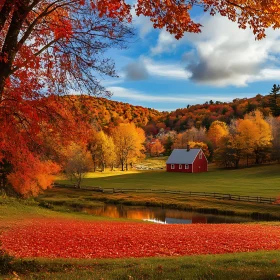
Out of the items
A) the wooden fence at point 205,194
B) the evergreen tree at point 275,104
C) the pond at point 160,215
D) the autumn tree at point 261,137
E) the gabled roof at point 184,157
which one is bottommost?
the pond at point 160,215

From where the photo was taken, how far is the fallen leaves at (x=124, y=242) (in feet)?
43.0

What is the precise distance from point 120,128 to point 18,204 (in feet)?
188

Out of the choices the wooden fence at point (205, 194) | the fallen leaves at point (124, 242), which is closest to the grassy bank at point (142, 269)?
the fallen leaves at point (124, 242)

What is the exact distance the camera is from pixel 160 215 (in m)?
36.0

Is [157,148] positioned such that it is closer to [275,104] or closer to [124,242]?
[275,104]

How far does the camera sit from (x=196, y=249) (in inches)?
539

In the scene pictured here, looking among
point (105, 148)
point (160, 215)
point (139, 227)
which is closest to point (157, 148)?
point (105, 148)

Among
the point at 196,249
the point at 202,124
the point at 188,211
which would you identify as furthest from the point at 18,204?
the point at 202,124

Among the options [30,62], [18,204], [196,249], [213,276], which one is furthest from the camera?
[18,204]

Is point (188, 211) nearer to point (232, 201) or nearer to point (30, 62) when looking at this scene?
point (232, 201)

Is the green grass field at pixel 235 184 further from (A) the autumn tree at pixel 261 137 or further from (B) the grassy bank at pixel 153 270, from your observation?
(B) the grassy bank at pixel 153 270

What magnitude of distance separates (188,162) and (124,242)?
66541 mm

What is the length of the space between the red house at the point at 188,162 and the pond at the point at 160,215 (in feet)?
135

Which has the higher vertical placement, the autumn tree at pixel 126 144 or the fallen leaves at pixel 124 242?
the autumn tree at pixel 126 144
